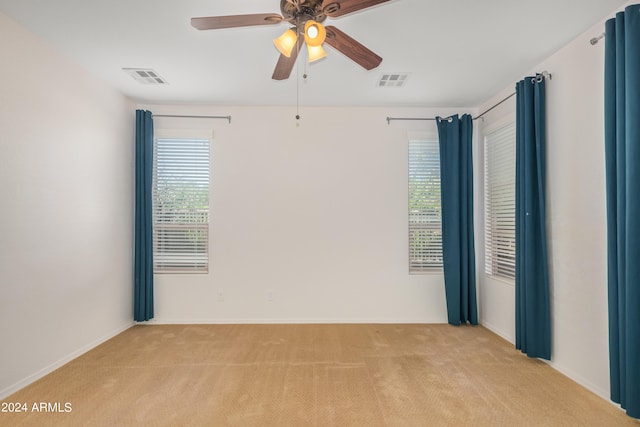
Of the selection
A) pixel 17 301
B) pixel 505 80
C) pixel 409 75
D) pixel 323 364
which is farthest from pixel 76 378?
pixel 505 80

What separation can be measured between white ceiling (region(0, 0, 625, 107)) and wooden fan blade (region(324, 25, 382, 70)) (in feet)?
1.40

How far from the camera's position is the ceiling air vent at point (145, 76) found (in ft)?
10.1

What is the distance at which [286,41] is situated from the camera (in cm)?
179

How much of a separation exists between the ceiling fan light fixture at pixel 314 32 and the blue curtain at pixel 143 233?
2.94 meters

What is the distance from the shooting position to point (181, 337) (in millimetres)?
3467

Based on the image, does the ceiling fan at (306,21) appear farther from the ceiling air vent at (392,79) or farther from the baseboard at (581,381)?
the baseboard at (581,381)

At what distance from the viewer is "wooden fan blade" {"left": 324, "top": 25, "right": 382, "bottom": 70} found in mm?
1805

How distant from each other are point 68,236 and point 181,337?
4.97ft

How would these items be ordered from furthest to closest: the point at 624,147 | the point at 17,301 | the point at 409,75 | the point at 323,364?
1. the point at 409,75
2. the point at 323,364
3. the point at 17,301
4. the point at 624,147

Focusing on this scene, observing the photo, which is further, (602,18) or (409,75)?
(409,75)

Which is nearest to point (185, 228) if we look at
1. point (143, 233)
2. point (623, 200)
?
point (143, 233)

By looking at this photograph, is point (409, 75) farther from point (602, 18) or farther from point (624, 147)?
point (624, 147)

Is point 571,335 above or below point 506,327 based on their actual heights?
above

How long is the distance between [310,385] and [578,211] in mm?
2551
